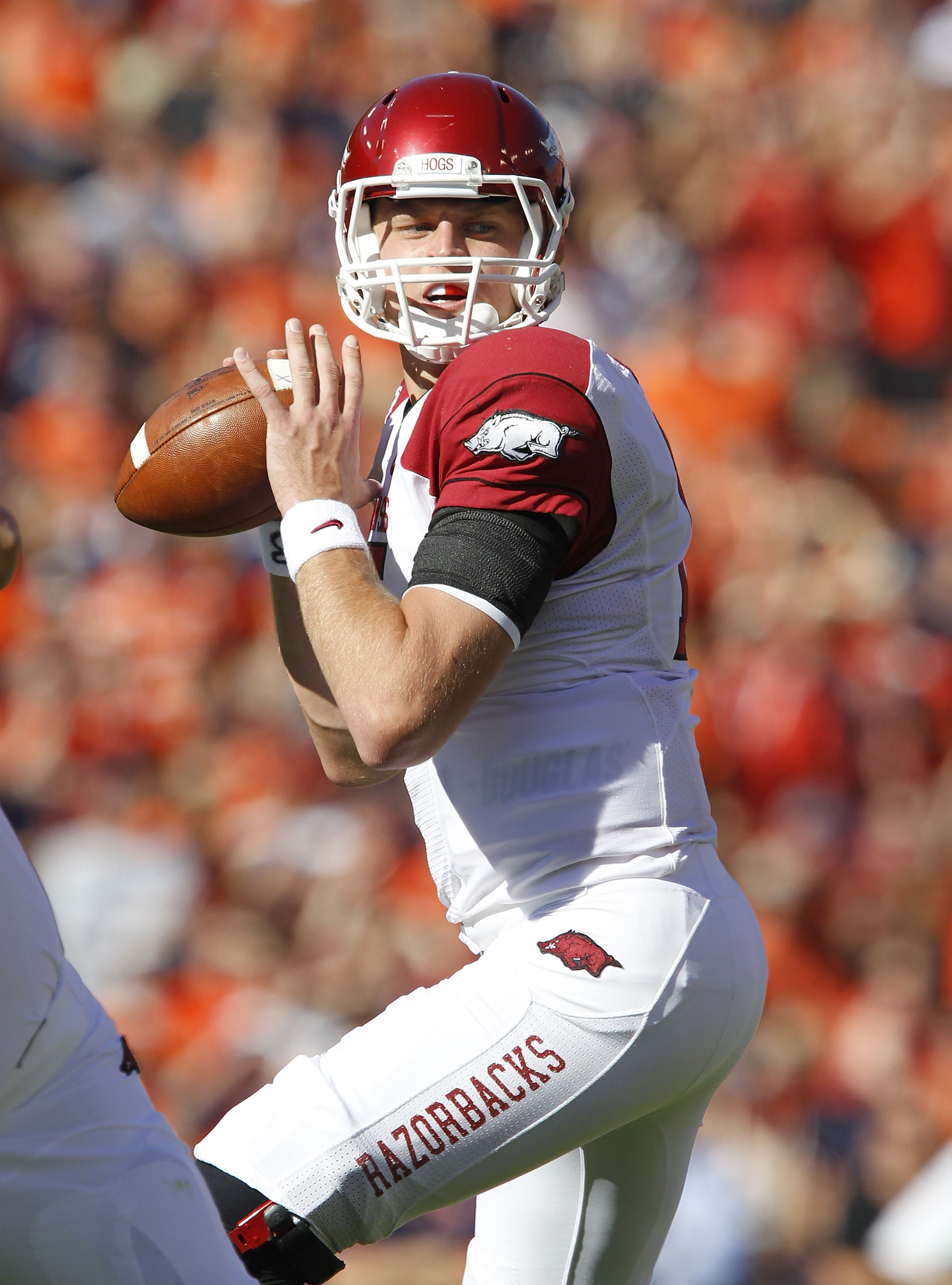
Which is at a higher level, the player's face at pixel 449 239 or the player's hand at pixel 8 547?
the player's face at pixel 449 239

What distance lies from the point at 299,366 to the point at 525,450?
383 mm

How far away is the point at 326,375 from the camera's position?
1768 millimetres

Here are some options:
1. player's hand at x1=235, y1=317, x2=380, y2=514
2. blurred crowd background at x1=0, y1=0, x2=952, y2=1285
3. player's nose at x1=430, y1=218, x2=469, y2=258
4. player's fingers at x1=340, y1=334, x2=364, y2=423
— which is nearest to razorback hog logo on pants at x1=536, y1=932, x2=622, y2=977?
player's hand at x1=235, y1=317, x2=380, y2=514

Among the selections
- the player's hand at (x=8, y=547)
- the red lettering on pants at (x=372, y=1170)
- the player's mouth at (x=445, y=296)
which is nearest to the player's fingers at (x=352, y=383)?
the player's mouth at (x=445, y=296)

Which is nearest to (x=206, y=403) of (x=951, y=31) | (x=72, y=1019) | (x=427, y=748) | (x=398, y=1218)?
(x=427, y=748)

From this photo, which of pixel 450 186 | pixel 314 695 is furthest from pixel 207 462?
pixel 450 186

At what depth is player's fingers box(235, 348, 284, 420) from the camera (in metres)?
1.75

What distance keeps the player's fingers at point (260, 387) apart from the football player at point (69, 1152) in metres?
0.53

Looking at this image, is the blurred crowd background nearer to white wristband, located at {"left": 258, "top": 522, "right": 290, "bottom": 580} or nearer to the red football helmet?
white wristband, located at {"left": 258, "top": 522, "right": 290, "bottom": 580}

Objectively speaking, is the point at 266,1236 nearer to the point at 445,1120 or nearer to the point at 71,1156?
the point at 445,1120

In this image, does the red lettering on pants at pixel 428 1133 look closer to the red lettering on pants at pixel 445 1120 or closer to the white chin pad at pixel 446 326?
the red lettering on pants at pixel 445 1120

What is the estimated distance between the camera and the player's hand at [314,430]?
5.62ft

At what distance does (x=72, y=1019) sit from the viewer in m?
1.31

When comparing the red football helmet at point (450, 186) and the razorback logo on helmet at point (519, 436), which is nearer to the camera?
the razorback logo on helmet at point (519, 436)
